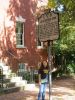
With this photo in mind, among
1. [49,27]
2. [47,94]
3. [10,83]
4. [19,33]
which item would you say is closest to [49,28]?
[49,27]

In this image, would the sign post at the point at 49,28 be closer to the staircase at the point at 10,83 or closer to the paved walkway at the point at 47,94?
the paved walkway at the point at 47,94

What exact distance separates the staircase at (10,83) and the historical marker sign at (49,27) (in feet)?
22.2

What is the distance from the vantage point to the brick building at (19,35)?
22.4m

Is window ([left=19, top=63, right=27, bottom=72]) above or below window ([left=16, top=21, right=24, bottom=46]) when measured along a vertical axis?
below

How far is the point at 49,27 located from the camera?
10523 millimetres

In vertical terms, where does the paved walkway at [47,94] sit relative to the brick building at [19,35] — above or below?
below

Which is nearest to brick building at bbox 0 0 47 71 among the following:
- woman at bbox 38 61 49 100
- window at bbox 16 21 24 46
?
window at bbox 16 21 24 46

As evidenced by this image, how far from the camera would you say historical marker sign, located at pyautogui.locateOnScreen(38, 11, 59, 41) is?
34.0 feet

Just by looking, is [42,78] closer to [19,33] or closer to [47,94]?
[47,94]

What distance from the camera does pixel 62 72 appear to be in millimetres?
26109

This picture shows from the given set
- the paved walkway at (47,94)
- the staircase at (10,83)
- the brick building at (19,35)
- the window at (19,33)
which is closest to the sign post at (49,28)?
the paved walkway at (47,94)

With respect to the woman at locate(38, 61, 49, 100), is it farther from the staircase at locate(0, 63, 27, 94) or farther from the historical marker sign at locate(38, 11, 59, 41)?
the staircase at locate(0, 63, 27, 94)

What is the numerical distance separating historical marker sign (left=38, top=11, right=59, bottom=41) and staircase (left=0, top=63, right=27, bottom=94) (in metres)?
6.77

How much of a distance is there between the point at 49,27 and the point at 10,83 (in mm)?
8208
